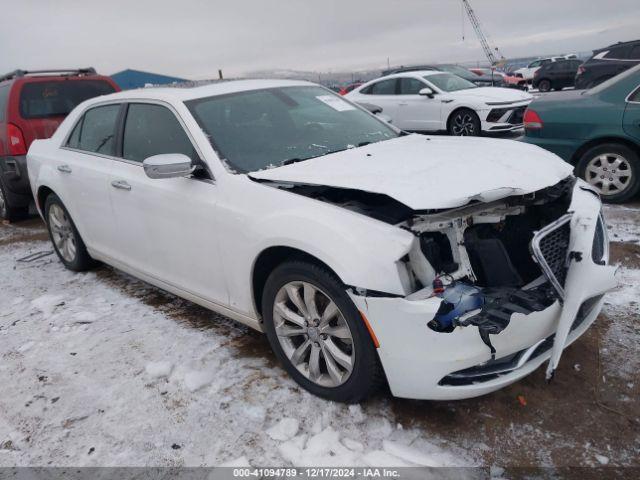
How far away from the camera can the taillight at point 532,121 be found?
5668 mm

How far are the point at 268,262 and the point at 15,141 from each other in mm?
5430

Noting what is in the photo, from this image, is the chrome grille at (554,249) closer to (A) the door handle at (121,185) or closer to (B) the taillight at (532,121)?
(A) the door handle at (121,185)

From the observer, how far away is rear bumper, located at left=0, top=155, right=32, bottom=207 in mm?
6568

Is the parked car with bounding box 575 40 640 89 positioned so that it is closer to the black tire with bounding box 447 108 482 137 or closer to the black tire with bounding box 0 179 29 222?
the black tire with bounding box 447 108 482 137

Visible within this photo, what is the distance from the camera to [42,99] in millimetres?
6793

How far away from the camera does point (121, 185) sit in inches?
141

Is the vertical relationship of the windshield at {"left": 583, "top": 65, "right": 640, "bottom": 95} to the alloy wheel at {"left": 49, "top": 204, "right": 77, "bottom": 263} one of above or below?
above

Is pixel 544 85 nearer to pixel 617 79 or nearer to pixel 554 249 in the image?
pixel 617 79

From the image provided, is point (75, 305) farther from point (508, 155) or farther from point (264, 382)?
point (508, 155)

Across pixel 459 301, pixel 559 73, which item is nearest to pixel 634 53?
pixel 559 73

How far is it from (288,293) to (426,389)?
0.85 metres

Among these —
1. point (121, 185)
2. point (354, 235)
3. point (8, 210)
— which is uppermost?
point (121, 185)

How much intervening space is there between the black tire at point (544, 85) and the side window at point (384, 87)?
48.3 feet

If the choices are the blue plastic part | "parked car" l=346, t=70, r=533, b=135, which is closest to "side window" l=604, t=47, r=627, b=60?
"parked car" l=346, t=70, r=533, b=135
